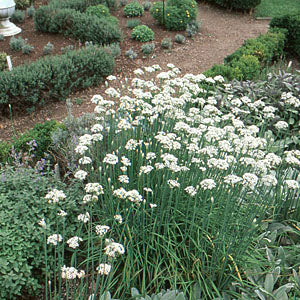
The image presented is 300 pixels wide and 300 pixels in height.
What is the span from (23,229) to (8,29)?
8334mm

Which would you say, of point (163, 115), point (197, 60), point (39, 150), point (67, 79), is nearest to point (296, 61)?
point (197, 60)

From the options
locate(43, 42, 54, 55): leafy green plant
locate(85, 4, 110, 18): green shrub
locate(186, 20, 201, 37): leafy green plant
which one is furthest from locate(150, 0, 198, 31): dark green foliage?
locate(43, 42, 54, 55): leafy green plant

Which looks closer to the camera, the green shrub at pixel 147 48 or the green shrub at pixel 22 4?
the green shrub at pixel 147 48

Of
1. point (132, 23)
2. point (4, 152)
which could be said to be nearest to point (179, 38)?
point (132, 23)

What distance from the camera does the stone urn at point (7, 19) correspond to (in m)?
9.38

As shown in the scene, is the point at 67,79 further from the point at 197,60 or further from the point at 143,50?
the point at 197,60

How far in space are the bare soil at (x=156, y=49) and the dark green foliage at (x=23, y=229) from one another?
271cm

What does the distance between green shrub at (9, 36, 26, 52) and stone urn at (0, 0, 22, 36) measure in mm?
1017

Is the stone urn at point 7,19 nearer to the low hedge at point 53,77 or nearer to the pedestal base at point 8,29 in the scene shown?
the pedestal base at point 8,29

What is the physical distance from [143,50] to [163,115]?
5.48 meters

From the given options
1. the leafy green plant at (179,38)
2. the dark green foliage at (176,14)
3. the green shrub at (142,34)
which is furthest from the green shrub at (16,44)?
the dark green foliage at (176,14)

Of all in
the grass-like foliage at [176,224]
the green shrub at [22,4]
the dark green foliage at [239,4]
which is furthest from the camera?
the dark green foliage at [239,4]

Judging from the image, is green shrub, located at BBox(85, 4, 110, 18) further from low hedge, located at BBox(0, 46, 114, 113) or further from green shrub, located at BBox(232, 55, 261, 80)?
green shrub, located at BBox(232, 55, 261, 80)

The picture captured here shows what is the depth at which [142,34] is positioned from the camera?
990cm
